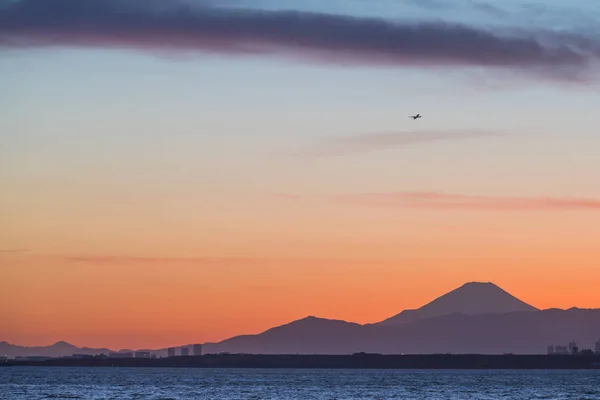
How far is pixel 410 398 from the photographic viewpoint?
420ft

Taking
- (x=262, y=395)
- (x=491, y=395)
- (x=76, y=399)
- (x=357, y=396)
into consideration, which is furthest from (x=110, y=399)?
(x=491, y=395)

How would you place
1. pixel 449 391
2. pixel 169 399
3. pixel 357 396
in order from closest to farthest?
pixel 169 399 < pixel 357 396 < pixel 449 391

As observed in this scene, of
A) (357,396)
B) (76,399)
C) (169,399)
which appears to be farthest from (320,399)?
(76,399)

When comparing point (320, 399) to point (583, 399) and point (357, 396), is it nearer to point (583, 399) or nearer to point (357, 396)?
point (357, 396)

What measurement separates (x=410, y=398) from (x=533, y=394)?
1881 cm

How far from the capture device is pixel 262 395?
132 m

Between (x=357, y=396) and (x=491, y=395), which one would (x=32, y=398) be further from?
(x=491, y=395)

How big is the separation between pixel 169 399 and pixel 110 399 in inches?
241

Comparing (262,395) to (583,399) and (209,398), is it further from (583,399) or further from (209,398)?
(583,399)

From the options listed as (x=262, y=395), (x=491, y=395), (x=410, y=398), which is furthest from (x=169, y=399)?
(x=491, y=395)

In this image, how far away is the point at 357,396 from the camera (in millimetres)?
131375

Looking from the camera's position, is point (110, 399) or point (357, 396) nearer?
point (110, 399)

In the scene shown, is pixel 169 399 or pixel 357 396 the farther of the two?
pixel 357 396

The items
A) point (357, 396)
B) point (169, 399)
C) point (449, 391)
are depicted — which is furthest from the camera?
point (449, 391)
